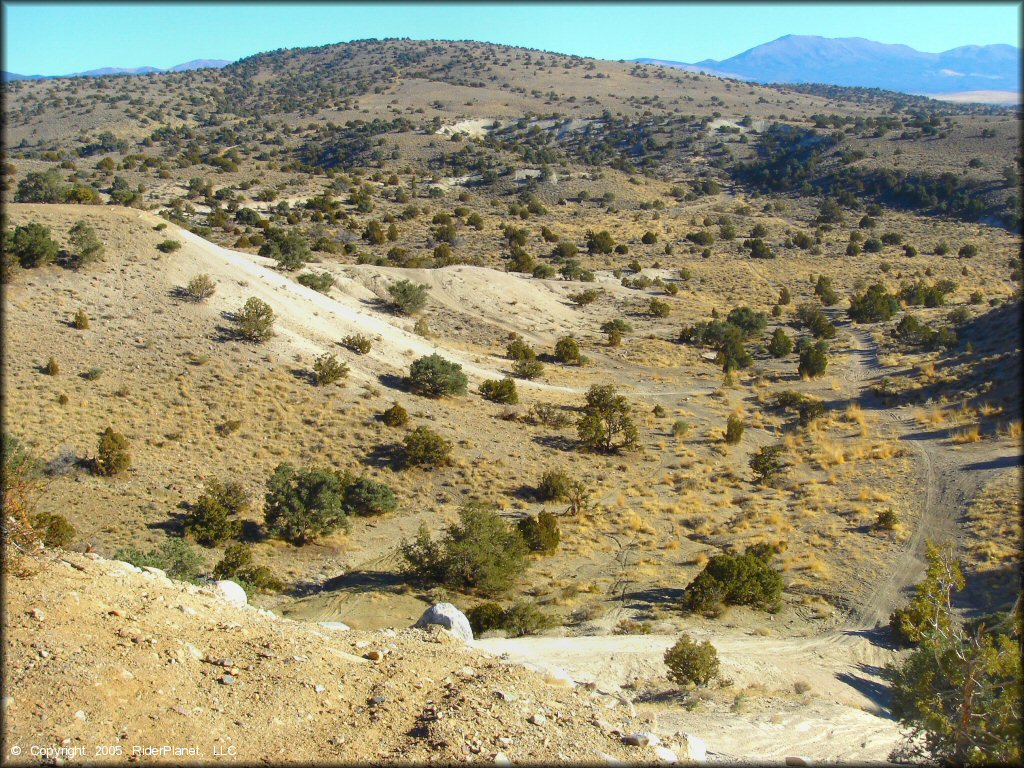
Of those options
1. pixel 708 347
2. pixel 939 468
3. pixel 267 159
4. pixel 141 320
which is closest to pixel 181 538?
pixel 141 320

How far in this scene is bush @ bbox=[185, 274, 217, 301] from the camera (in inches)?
1061

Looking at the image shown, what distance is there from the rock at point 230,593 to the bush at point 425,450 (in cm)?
1079

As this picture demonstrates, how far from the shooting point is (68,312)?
2433cm

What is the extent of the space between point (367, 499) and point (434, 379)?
814 cm

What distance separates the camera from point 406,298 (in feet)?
119

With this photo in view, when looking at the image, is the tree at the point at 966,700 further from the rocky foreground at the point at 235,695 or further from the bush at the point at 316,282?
the bush at the point at 316,282

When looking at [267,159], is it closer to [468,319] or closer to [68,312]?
[468,319]

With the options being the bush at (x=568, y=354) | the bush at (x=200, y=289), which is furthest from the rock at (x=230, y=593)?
the bush at (x=568, y=354)

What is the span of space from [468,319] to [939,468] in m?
23.8

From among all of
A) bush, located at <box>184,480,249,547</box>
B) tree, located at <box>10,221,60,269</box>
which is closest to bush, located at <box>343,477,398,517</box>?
bush, located at <box>184,480,249,547</box>

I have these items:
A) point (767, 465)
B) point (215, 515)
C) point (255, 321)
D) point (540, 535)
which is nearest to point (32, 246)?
point (255, 321)

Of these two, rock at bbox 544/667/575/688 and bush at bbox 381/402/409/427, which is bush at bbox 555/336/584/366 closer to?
bush at bbox 381/402/409/427

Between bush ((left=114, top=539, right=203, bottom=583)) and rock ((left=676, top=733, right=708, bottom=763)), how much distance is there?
968 centimetres

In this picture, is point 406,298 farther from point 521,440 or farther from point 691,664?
point 691,664
